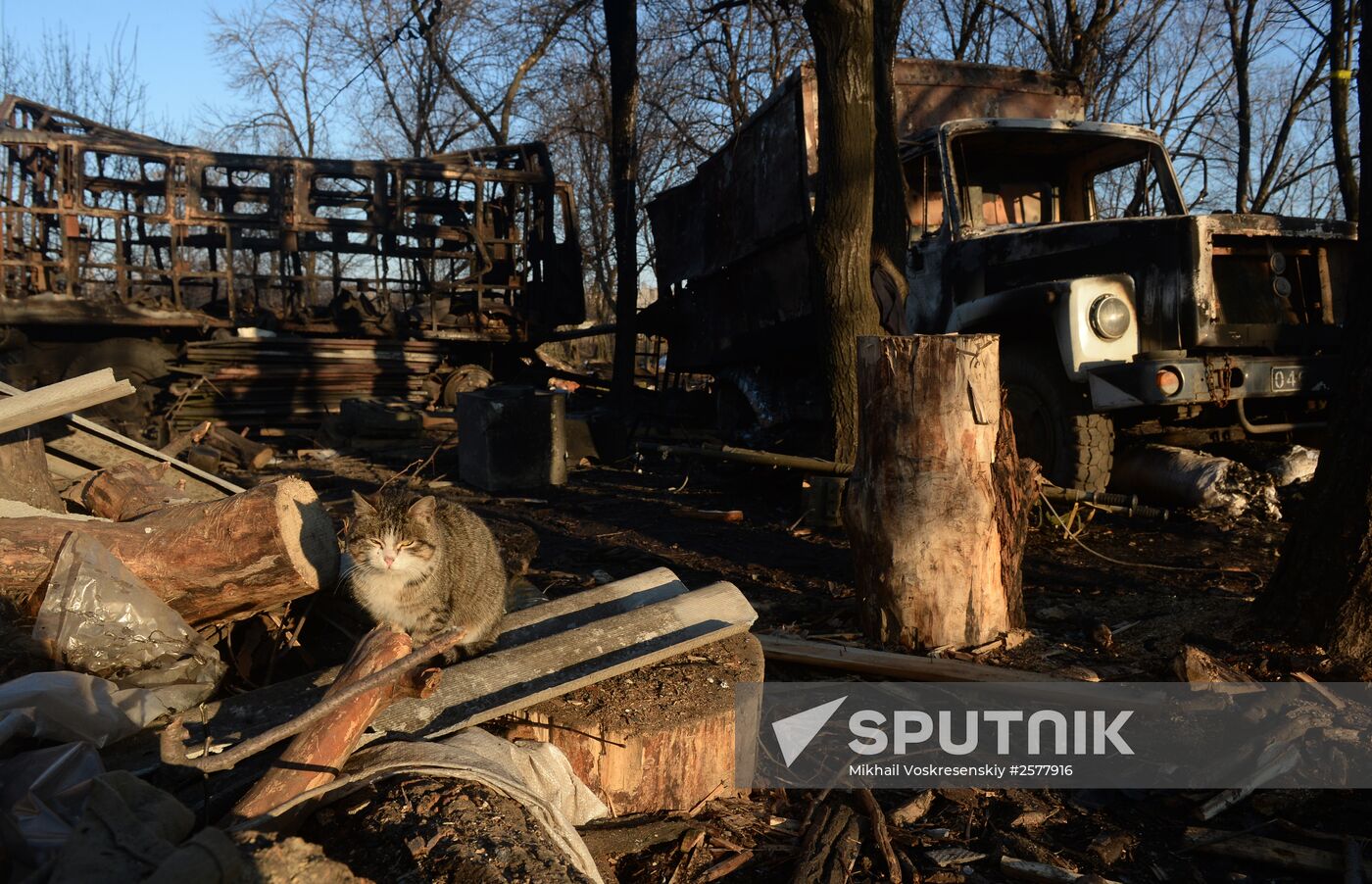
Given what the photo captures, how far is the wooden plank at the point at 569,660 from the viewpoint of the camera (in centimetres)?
266

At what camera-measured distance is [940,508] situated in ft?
13.0

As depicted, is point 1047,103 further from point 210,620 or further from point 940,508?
point 210,620

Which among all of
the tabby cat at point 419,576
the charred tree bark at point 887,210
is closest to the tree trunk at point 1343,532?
the tabby cat at point 419,576

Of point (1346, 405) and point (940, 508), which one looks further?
point (940, 508)

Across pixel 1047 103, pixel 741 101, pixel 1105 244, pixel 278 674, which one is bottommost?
pixel 278 674

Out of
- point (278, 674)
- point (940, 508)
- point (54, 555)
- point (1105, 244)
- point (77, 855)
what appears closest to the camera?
point (77, 855)

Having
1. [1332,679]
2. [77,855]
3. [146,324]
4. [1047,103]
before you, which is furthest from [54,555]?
[146,324]

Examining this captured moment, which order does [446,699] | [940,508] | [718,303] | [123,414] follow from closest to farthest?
1. [446,699]
2. [940,508]
3. [718,303]
4. [123,414]

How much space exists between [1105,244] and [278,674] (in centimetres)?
602

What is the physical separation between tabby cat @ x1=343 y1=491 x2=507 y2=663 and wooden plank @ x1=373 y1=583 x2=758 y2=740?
19 cm

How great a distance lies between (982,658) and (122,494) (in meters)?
3.83

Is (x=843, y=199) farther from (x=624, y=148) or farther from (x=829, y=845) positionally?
(x=624, y=148)

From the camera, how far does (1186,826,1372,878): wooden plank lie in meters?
2.54

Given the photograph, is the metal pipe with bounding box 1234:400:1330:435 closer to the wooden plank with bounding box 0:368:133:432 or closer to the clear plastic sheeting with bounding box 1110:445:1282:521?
the clear plastic sheeting with bounding box 1110:445:1282:521
